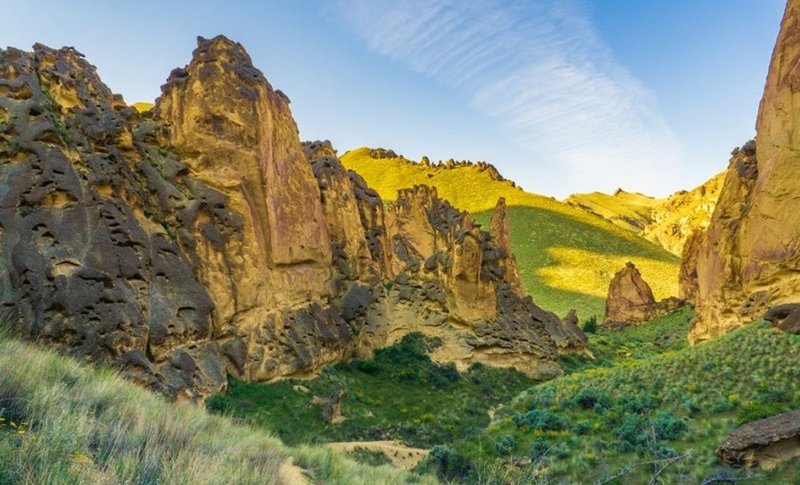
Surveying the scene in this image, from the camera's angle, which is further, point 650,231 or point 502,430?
point 650,231

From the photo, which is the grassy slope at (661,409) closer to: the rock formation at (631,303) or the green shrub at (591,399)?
the green shrub at (591,399)

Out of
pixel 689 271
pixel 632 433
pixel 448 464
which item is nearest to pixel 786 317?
pixel 632 433

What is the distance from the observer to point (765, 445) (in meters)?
10.7

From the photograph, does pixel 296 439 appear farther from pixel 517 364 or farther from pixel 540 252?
pixel 540 252

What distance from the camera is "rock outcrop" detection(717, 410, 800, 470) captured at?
1055 cm

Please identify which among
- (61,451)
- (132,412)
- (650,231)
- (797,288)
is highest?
(650,231)

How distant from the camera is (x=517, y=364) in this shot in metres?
29.6

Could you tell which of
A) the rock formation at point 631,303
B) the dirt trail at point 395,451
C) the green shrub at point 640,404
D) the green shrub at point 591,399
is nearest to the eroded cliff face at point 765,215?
the green shrub at point 640,404

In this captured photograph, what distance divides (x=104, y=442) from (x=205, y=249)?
16750 millimetres

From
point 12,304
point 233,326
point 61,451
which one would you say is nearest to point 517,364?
point 233,326

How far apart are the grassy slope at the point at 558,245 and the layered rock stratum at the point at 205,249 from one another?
43.5m

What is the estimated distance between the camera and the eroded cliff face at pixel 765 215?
2186 centimetres

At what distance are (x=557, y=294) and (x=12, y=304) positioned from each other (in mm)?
72360

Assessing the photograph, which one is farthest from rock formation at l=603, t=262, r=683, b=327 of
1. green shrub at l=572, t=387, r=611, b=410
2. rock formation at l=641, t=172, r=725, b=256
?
green shrub at l=572, t=387, r=611, b=410
